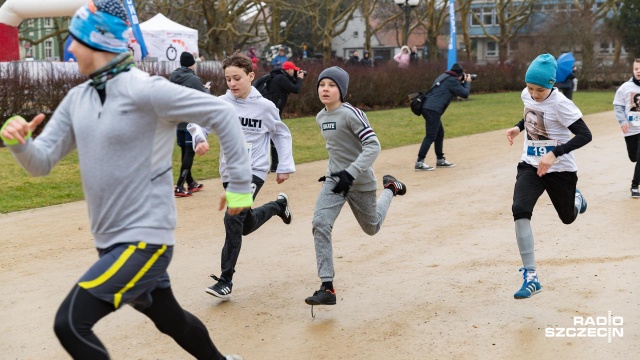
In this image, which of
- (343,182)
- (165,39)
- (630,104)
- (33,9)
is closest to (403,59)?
(165,39)

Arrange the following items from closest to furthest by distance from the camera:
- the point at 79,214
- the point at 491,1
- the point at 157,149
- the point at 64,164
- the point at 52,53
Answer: the point at 157,149 < the point at 79,214 < the point at 64,164 < the point at 491,1 < the point at 52,53

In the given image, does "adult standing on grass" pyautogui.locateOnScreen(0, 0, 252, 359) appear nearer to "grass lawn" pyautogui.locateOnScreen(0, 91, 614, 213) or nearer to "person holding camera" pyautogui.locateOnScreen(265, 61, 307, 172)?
"grass lawn" pyautogui.locateOnScreen(0, 91, 614, 213)

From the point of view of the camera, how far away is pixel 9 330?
5379 millimetres

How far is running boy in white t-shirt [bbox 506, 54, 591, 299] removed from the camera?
5875 mm

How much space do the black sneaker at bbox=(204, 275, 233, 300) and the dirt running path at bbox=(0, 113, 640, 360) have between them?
75 mm

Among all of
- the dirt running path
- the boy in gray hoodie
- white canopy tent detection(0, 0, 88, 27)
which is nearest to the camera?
the dirt running path

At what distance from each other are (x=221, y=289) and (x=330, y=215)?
97cm

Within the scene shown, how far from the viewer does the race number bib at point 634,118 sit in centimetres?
1005

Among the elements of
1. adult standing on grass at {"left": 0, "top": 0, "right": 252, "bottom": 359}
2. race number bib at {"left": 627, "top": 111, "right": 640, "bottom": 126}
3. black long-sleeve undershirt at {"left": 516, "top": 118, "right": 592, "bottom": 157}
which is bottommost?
race number bib at {"left": 627, "top": 111, "right": 640, "bottom": 126}

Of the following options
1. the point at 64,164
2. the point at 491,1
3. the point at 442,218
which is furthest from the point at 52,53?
the point at 442,218

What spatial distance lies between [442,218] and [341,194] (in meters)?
3.32

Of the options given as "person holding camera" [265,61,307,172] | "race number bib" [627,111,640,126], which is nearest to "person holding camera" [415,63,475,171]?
"person holding camera" [265,61,307,172]

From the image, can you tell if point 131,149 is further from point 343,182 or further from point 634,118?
point 634,118

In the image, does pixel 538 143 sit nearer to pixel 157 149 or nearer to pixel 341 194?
pixel 341 194
